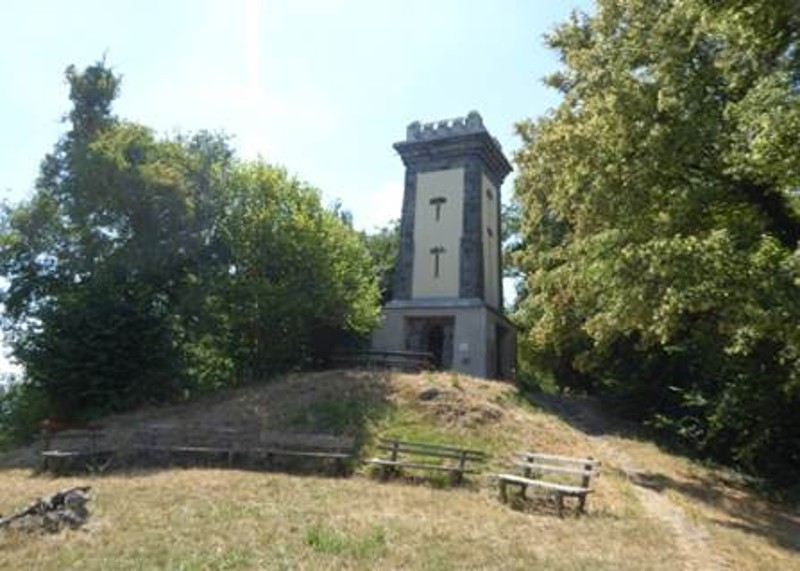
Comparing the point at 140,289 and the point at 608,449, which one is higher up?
the point at 140,289

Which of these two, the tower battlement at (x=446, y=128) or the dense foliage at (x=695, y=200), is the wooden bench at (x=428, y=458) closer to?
the dense foliage at (x=695, y=200)

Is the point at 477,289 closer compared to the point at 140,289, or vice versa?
the point at 140,289

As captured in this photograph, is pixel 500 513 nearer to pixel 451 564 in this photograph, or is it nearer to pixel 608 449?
pixel 451 564

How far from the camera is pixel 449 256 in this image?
29.3 meters

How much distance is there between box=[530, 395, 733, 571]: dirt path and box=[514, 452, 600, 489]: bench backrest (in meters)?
1.18

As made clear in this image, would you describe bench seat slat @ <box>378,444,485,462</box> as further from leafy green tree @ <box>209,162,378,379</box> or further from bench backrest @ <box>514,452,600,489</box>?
leafy green tree @ <box>209,162,378,379</box>

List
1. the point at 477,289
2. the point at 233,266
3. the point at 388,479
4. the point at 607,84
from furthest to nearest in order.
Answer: the point at 477,289
the point at 233,266
the point at 607,84
the point at 388,479

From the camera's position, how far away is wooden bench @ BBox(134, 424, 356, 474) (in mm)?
15477

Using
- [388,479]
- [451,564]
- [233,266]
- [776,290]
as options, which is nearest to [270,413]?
[388,479]

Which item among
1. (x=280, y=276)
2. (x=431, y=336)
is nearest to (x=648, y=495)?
(x=280, y=276)

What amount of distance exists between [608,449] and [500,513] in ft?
27.2

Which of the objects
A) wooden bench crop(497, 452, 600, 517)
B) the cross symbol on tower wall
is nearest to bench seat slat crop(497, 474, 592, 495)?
wooden bench crop(497, 452, 600, 517)

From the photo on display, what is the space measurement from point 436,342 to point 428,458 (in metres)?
15.3

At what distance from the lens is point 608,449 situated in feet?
61.4
